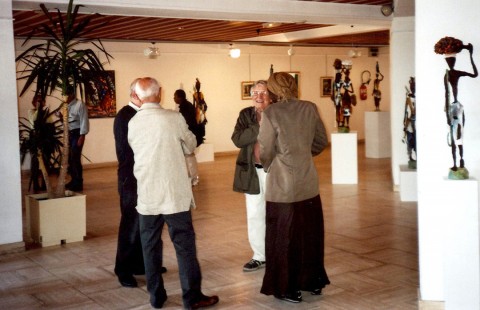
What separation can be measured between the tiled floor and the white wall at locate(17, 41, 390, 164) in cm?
627

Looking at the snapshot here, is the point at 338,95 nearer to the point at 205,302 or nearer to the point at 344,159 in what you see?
the point at 344,159

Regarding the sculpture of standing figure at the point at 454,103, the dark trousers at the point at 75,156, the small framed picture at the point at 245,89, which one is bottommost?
the dark trousers at the point at 75,156

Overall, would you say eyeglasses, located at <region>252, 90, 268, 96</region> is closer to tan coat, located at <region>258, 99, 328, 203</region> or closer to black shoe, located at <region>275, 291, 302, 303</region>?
tan coat, located at <region>258, 99, 328, 203</region>

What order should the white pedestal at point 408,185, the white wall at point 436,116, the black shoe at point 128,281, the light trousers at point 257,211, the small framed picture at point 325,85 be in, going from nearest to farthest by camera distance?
the white wall at point 436,116 → the black shoe at point 128,281 → the light trousers at point 257,211 → the white pedestal at point 408,185 → the small framed picture at point 325,85

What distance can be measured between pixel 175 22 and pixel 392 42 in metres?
3.64

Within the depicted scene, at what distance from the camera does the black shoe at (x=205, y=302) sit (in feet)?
15.9

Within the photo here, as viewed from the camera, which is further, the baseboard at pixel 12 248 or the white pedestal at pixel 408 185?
the white pedestal at pixel 408 185

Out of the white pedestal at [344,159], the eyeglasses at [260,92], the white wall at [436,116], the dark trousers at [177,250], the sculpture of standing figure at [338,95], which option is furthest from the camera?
the sculpture of standing figure at [338,95]

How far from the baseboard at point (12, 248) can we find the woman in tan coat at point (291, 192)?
123 inches

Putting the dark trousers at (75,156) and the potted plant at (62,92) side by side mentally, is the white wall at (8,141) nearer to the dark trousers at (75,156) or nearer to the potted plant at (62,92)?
the potted plant at (62,92)

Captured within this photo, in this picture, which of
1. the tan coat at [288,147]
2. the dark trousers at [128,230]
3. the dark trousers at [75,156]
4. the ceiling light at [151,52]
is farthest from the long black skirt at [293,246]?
the ceiling light at [151,52]

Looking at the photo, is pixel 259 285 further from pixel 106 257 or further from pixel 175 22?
pixel 175 22

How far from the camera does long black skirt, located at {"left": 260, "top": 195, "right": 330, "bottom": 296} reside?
484cm

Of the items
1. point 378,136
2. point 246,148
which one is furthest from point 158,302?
point 378,136
